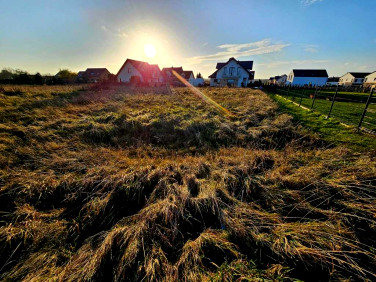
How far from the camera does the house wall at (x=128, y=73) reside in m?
35.6

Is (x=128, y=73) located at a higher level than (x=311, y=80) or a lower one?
higher

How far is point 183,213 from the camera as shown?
2.60 m

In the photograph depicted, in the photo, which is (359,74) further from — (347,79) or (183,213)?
(183,213)

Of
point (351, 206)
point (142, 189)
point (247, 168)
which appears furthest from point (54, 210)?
point (351, 206)

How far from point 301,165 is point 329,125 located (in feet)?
15.3

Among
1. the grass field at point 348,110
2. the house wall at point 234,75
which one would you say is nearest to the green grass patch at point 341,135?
the grass field at point 348,110

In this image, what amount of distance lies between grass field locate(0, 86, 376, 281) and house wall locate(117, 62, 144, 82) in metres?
34.6

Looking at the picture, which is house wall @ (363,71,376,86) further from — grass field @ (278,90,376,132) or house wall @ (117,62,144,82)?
house wall @ (117,62,144,82)

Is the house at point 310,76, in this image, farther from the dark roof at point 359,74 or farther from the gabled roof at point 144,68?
the gabled roof at point 144,68

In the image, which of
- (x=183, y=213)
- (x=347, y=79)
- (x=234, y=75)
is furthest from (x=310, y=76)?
(x=183, y=213)

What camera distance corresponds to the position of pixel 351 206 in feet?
8.29

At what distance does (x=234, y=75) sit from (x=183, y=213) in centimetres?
3862

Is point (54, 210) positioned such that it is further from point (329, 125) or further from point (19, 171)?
point (329, 125)

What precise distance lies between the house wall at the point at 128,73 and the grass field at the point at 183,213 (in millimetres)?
34557
